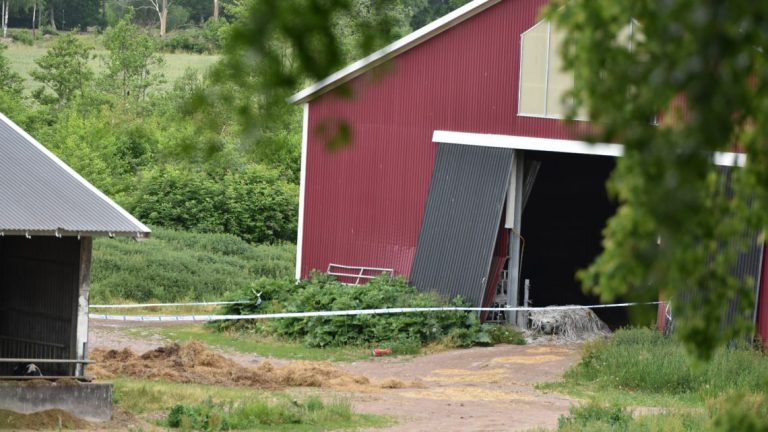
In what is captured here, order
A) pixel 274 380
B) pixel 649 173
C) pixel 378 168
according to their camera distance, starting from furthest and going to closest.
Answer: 1. pixel 378 168
2. pixel 274 380
3. pixel 649 173

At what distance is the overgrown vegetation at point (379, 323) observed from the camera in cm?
2420

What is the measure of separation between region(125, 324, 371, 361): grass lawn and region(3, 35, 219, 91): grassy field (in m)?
37.0

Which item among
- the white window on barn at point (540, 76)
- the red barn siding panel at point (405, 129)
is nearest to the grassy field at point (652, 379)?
the white window on barn at point (540, 76)

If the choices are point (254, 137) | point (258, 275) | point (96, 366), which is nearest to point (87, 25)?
point (258, 275)

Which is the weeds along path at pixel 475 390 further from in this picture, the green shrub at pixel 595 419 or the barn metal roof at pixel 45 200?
the barn metal roof at pixel 45 200

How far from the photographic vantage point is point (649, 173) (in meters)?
5.04

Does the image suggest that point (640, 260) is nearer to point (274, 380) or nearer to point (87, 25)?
point (274, 380)

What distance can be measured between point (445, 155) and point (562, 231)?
5671 millimetres

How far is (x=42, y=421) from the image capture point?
15.3 m

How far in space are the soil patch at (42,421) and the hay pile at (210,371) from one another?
12.5 feet

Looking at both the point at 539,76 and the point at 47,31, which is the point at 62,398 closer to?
the point at 539,76

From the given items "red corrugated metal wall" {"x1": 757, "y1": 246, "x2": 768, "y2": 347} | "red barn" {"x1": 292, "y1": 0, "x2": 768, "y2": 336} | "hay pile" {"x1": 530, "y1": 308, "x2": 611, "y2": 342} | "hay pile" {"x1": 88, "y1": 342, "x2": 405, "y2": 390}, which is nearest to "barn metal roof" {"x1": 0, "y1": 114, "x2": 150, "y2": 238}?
"hay pile" {"x1": 88, "y1": 342, "x2": 405, "y2": 390}

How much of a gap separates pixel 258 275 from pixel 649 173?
29280mm

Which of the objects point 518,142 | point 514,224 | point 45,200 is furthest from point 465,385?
point 45,200
